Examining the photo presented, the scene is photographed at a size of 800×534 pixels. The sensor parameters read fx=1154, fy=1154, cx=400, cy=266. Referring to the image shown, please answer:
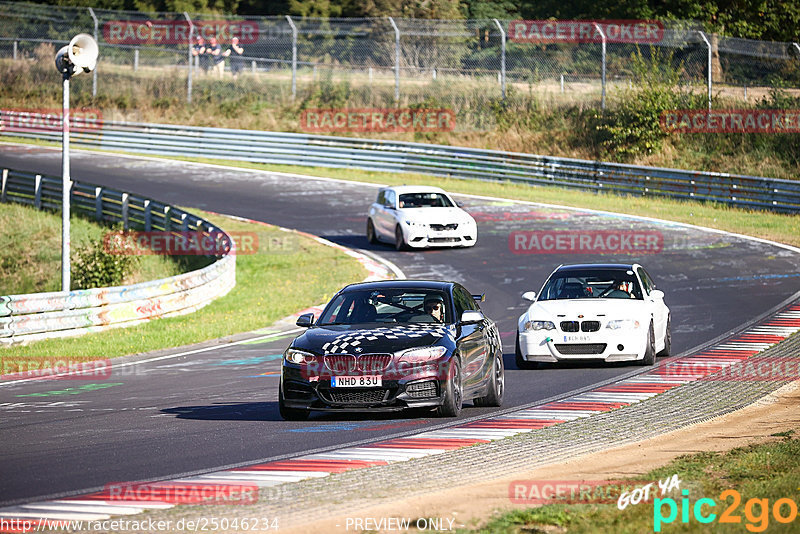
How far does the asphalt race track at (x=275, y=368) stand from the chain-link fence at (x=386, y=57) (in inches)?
271

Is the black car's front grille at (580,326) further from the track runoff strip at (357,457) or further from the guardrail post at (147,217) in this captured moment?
the guardrail post at (147,217)

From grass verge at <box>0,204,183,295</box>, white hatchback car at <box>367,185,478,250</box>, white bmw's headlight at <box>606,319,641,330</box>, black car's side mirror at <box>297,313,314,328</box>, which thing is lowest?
grass verge at <box>0,204,183,295</box>

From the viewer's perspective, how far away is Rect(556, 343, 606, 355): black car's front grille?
596 inches

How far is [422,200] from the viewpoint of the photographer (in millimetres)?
28547

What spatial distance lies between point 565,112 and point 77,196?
1919cm

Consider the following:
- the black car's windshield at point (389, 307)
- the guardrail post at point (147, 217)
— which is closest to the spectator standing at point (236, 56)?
the guardrail post at point (147, 217)

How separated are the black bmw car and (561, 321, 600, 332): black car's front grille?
3.31m

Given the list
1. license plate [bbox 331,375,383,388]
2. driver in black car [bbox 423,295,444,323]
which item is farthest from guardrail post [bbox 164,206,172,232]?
license plate [bbox 331,375,383,388]

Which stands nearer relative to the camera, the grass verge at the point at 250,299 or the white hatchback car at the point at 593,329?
the white hatchback car at the point at 593,329

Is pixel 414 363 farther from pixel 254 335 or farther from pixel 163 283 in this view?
pixel 163 283

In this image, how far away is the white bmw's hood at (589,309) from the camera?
49.9 ft

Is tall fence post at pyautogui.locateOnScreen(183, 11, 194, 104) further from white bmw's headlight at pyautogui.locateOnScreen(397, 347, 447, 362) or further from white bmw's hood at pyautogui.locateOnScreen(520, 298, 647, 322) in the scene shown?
white bmw's headlight at pyautogui.locateOnScreen(397, 347, 447, 362)

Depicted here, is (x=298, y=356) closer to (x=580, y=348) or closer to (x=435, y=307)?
(x=435, y=307)

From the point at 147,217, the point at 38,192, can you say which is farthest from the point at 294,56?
the point at 147,217
